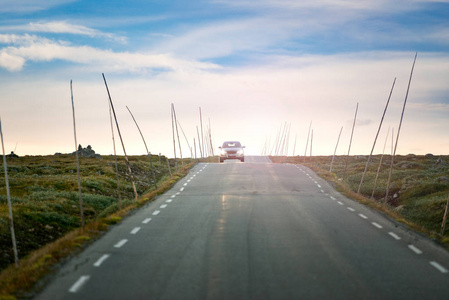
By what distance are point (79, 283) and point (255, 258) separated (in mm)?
3575

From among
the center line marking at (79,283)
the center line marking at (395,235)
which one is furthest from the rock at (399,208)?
the center line marking at (79,283)

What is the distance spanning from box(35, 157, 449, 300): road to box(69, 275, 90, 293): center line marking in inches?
0.6

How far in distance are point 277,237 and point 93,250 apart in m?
4.45

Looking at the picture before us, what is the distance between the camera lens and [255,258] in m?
10.7

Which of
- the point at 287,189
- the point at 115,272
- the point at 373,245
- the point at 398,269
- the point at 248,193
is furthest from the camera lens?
the point at 287,189

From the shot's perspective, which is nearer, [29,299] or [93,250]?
[29,299]

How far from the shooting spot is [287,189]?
26281 millimetres

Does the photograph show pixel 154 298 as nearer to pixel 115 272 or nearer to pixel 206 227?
pixel 115 272

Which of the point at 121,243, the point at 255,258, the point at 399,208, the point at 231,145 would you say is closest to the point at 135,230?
the point at 121,243

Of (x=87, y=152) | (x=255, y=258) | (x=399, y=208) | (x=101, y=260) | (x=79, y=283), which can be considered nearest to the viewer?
(x=79, y=283)

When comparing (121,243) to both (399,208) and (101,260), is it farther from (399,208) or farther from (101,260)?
(399,208)

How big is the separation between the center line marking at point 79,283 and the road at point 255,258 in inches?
0.6

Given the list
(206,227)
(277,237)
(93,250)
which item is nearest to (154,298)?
(93,250)

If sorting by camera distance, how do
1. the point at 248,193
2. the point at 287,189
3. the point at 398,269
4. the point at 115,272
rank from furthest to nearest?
the point at 287,189 < the point at 248,193 < the point at 398,269 < the point at 115,272
